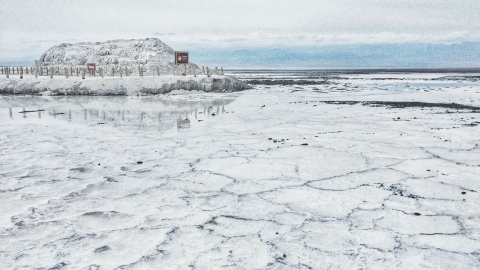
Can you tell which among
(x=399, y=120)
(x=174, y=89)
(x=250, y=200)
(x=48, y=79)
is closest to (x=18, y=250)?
(x=250, y=200)

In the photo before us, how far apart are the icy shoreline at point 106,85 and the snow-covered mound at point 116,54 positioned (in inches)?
617

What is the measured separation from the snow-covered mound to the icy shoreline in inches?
617

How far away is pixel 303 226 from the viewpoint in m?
3.97

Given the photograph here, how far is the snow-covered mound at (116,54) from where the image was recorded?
42.8 m

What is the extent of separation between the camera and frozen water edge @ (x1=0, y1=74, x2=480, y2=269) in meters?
3.38

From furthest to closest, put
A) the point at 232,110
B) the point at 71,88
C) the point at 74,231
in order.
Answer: the point at 71,88 → the point at 232,110 → the point at 74,231

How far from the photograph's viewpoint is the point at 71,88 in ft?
75.4

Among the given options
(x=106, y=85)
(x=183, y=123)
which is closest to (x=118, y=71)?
(x=106, y=85)

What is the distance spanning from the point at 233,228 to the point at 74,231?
1.59 meters

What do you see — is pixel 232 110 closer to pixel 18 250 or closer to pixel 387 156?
pixel 387 156

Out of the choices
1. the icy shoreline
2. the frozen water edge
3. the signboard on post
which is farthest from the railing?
the frozen water edge

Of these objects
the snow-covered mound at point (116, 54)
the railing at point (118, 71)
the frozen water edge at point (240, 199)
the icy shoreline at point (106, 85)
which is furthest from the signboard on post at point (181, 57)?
the frozen water edge at point (240, 199)

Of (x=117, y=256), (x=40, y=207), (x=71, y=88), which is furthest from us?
(x=71, y=88)

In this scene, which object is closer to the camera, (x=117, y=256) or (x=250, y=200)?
(x=117, y=256)
